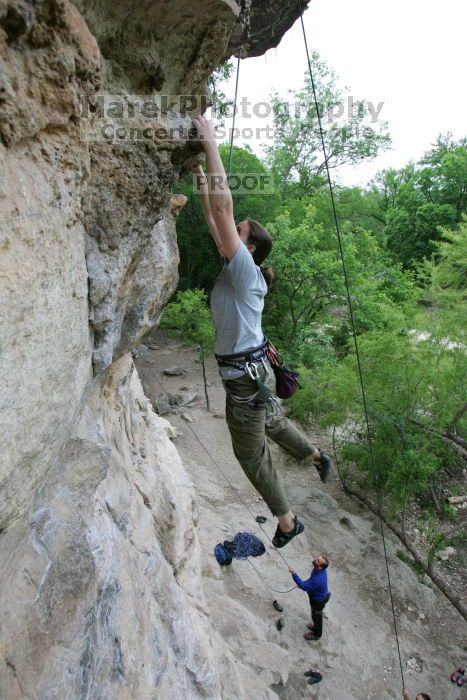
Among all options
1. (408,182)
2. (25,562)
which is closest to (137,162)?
(25,562)

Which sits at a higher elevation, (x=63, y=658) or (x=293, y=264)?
(x=293, y=264)

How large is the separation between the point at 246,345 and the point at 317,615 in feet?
15.3

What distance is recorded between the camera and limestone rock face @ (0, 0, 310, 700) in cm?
154

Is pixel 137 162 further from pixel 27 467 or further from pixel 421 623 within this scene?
pixel 421 623

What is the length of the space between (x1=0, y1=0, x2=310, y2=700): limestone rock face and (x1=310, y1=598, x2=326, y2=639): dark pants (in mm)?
2819

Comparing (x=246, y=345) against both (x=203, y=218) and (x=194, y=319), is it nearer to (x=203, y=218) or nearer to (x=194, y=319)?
(x=194, y=319)

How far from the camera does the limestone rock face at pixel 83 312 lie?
5.05 ft

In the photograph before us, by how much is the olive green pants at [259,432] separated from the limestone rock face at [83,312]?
94 cm

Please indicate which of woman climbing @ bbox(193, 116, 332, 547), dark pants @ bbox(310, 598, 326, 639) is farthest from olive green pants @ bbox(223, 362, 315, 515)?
dark pants @ bbox(310, 598, 326, 639)

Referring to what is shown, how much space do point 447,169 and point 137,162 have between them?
2476 centimetres

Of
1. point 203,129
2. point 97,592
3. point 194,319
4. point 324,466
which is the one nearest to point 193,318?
point 194,319

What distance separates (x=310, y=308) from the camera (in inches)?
549

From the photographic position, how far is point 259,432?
352cm

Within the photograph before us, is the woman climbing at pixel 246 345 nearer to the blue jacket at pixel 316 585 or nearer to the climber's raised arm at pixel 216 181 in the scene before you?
the climber's raised arm at pixel 216 181
